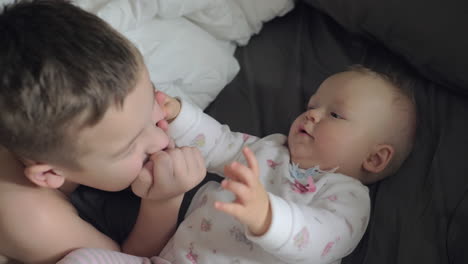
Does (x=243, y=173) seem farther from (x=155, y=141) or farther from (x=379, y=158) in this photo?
(x=379, y=158)

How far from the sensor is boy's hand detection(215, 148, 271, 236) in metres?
0.71

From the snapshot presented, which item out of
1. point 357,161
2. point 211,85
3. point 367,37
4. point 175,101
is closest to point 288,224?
point 357,161

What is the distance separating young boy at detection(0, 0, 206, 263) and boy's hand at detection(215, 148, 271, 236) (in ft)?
0.59

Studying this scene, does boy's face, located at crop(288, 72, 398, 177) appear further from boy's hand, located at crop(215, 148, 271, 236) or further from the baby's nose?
boy's hand, located at crop(215, 148, 271, 236)

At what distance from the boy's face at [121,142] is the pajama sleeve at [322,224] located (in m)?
0.24

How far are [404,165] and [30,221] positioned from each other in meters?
0.79

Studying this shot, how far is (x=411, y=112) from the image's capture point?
41.3 inches

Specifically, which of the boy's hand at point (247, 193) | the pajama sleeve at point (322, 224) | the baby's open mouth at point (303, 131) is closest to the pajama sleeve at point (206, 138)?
the baby's open mouth at point (303, 131)

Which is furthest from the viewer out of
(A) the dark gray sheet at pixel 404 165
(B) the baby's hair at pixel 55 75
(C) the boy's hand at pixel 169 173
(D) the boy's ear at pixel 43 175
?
(A) the dark gray sheet at pixel 404 165

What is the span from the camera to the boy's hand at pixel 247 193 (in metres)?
0.71

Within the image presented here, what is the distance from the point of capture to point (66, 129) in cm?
69

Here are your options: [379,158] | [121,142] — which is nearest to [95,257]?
[121,142]

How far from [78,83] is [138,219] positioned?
0.42 metres

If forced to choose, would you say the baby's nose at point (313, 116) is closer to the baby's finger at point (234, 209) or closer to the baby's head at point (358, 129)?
the baby's head at point (358, 129)
